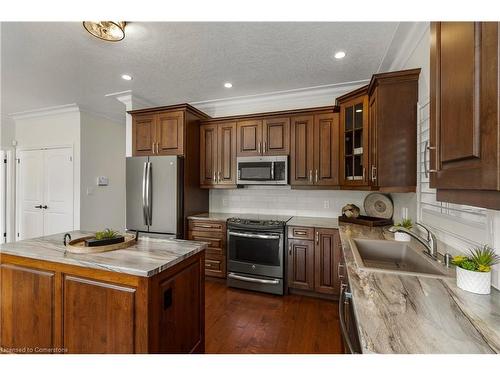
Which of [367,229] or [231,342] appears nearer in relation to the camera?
[231,342]

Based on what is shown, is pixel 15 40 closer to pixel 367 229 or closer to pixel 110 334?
pixel 110 334

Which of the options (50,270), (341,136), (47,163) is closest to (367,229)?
(341,136)

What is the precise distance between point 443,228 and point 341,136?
158 centimetres

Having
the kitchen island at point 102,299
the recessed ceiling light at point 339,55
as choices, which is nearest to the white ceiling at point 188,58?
the recessed ceiling light at point 339,55

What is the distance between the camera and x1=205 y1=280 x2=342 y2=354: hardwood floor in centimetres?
186

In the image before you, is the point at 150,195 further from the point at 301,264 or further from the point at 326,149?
the point at 326,149

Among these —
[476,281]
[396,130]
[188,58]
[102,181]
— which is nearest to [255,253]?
[396,130]

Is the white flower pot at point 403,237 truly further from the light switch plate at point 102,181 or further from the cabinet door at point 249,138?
the light switch plate at point 102,181

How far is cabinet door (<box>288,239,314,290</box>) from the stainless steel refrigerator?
59.2 inches

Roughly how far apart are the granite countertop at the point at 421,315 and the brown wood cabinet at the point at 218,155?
8.01ft

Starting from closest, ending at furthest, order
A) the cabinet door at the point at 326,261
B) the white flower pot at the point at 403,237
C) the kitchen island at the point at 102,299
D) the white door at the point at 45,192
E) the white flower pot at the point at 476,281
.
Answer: the white flower pot at the point at 476,281
the kitchen island at the point at 102,299
the white flower pot at the point at 403,237
the cabinet door at the point at 326,261
the white door at the point at 45,192

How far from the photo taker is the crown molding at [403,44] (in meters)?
1.77

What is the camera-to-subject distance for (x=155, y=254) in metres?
1.42

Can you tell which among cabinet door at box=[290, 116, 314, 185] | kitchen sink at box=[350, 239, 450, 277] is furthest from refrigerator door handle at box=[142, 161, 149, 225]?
kitchen sink at box=[350, 239, 450, 277]
